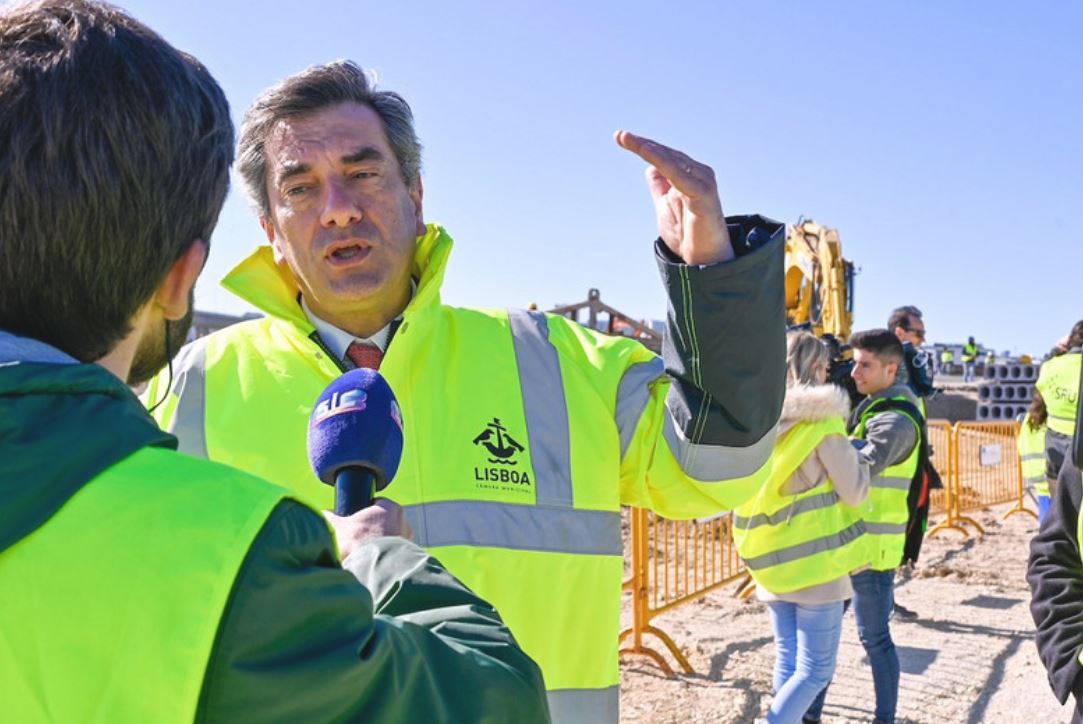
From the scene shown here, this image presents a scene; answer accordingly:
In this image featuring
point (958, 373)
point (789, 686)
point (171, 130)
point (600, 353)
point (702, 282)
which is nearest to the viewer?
point (171, 130)

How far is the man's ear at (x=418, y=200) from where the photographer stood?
8.49 feet

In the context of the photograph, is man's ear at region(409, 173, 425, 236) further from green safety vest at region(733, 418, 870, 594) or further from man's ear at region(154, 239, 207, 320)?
green safety vest at region(733, 418, 870, 594)

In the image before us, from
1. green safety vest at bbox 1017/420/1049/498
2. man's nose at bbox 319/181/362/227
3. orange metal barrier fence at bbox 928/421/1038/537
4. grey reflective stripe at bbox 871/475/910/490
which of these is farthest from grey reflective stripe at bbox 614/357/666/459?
orange metal barrier fence at bbox 928/421/1038/537

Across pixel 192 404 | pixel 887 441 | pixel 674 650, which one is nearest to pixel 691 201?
pixel 192 404

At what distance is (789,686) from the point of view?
486cm

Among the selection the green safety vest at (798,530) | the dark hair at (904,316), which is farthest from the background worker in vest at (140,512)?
the dark hair at (904,316)

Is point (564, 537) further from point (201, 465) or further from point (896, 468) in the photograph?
point (896, 468)

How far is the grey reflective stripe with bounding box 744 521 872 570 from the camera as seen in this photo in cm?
489

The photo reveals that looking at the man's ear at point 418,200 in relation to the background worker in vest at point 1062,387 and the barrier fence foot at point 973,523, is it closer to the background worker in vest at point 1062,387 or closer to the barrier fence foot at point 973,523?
the background worker in vest at point 1062,387

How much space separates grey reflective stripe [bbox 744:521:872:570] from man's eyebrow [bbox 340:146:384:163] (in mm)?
3274

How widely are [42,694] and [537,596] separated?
1.31 metres

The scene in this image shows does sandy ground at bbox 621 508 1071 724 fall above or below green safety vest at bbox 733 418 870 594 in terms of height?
below

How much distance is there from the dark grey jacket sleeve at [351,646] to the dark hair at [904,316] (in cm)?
739

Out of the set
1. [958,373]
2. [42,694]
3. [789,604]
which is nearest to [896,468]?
[789,604]
